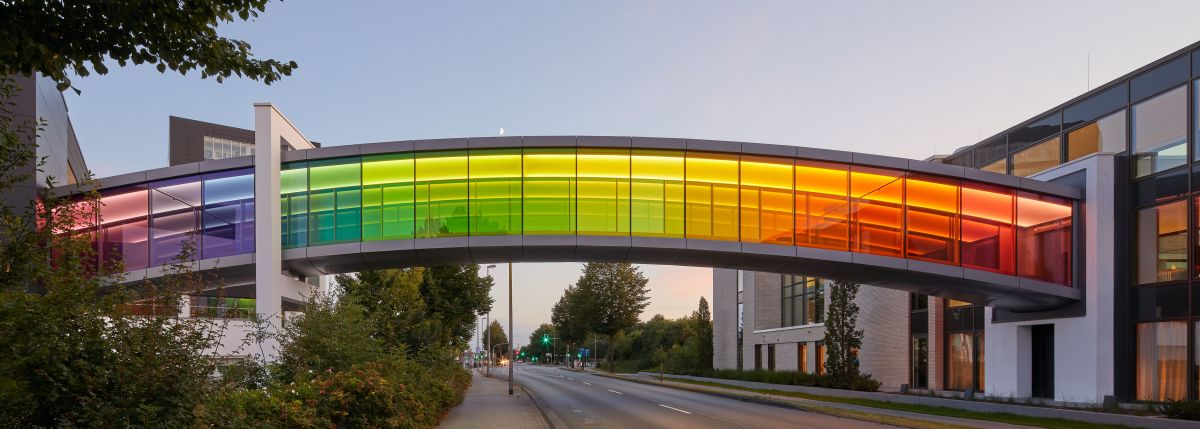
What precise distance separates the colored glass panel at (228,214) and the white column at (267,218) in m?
0.68

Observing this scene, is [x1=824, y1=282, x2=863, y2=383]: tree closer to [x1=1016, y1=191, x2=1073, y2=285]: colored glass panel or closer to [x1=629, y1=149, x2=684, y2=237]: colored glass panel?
[x1=1016, y1=191, x2=1073, y2=285]: colored glass panel

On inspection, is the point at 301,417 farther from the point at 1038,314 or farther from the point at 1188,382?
the point at 1038,314

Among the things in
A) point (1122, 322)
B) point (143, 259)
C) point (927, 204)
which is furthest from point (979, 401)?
point (143, 259)

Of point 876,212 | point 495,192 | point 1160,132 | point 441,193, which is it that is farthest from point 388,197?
point 1160,132

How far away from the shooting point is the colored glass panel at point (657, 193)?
90.8 ft

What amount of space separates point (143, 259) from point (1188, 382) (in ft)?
103

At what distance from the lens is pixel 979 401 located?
2905cm

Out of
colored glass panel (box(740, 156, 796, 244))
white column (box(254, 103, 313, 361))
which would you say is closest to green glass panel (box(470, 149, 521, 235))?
white column (box(254, 103, 313, 361))

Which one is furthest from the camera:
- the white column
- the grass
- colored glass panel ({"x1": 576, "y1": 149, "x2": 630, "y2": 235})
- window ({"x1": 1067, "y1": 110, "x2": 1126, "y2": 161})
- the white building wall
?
colored glass panel ({"x1": 576, "y1": 149, "x2": 630, "y2": 235})

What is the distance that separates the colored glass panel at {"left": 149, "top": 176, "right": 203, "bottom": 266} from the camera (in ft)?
90.0

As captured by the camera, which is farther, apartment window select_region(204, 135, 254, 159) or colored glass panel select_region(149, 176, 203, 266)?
apartment window select_region(204, 135, 254, 159)

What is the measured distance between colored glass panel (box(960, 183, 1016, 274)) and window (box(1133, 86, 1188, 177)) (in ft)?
13.2

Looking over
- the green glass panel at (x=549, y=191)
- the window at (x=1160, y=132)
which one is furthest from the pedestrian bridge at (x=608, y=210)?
the window at (x=1160, y=132)

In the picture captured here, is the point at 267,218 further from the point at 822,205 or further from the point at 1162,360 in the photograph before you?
the point at 1162,360
